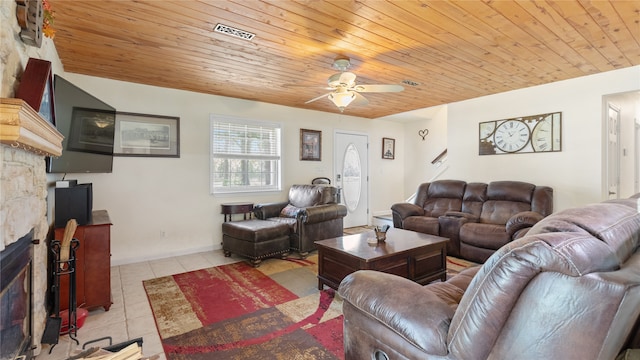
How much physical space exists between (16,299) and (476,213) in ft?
15.3

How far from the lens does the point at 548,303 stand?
2.84ft

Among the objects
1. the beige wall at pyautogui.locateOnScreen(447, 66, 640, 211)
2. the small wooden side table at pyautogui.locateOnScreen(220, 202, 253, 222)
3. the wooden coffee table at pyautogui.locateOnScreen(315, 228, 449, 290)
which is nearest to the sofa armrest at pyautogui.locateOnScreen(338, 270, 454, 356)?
the wooden coffee table at pyautogui.locateOnScreen(315, 228, 449, 290)

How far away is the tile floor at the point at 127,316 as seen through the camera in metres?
1.99

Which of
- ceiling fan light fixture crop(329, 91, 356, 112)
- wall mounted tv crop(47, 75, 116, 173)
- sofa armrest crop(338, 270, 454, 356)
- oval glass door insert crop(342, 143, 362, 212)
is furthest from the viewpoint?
oval glass door insert crop(342, 143, 362, 212)

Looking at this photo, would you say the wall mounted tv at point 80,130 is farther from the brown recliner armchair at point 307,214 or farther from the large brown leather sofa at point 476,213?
the large brown leather sofa at point 476,213

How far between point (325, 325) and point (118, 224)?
120 inches

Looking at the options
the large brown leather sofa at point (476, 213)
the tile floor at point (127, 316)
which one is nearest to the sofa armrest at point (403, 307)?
the tile floor at point (127, 316)

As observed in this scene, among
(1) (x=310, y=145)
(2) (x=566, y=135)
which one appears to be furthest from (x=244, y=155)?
(2) (x=566, y=135)

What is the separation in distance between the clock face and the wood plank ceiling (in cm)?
65

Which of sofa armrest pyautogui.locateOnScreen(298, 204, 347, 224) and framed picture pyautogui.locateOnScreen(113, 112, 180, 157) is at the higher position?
framed picture pyautogui.locateOnScreen(113, 112, 180, 157)

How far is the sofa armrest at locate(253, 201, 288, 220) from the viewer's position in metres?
4.37

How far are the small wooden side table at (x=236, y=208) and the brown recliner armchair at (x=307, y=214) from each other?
0.11 meters

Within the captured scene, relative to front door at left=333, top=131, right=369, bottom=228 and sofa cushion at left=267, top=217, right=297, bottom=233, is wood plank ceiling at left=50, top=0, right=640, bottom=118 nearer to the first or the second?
sofa cushion at left=267, top=217, right=297, bottom=233

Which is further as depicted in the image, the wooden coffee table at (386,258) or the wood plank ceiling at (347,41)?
the wooden coffee table at (386,258)
